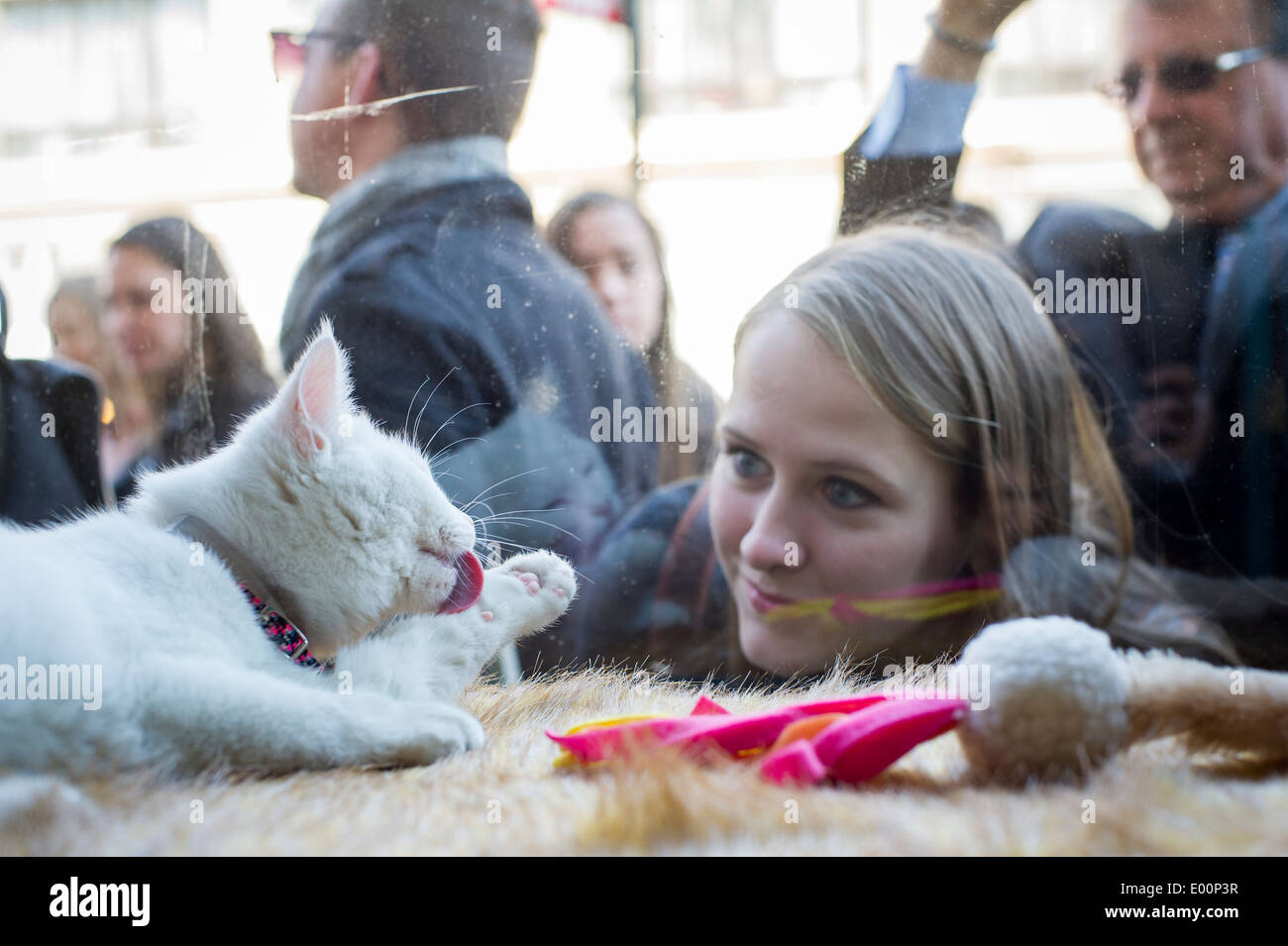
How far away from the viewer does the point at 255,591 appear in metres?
1.02

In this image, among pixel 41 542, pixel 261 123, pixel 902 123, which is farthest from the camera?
pixel 261 123

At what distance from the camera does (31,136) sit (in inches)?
51.2

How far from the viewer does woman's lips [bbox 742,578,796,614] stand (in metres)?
1.17

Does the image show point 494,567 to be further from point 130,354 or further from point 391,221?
point 130,354

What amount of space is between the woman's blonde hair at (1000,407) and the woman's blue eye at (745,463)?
0.15 metres

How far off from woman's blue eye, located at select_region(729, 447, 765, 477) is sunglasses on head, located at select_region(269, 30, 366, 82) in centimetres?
65

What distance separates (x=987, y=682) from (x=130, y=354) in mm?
1077

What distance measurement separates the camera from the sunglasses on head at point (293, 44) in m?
1.21

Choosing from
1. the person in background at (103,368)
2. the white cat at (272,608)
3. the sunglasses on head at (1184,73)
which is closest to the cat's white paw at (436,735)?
the white cat at (272,608)

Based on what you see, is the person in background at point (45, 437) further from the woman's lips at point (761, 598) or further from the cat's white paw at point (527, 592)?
the woman's lips at point (761, 598)

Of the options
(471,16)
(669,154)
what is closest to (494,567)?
(669,154)

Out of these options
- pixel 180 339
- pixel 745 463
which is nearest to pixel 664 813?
pixel 745 463

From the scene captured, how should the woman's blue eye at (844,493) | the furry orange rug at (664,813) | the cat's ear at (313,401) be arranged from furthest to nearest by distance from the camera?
the woman's blue eye at (844,493), the cat's ear at (313,401), the furry orange rug at (664,813)

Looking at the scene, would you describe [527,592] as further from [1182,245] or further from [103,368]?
[1182,245]
